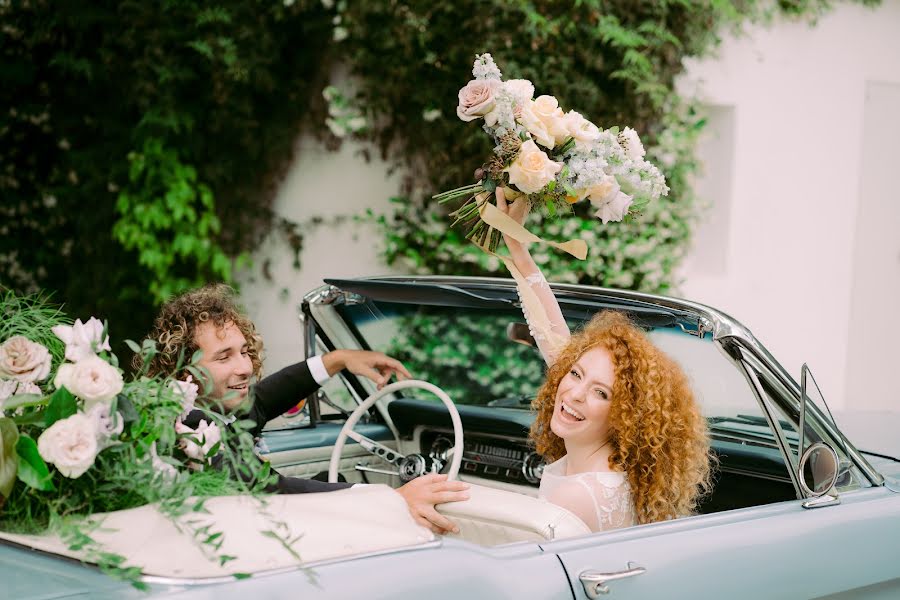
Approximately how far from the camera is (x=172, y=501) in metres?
1.74

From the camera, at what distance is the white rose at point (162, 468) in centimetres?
184

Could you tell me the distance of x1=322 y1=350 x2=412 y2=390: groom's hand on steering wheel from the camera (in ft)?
11.0

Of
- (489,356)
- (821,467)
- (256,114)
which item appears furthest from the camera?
(256,114)

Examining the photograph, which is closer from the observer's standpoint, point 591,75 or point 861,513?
point 861,513

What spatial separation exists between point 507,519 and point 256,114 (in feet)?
15.9

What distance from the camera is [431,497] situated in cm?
230

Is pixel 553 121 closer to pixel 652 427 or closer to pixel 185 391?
pixel 652 427

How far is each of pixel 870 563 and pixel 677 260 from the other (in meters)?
4.14

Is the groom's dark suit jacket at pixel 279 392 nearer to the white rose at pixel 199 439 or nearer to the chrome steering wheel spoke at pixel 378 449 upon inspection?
the chrome steering wheel spoke at pixel 378 449

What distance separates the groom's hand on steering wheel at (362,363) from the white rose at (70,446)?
161cm

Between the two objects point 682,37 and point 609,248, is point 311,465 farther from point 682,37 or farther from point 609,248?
point 682,37

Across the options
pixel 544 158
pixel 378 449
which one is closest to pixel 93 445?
pixel 544 158

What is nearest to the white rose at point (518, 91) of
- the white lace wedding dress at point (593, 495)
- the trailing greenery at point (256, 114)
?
the white lace wedding dress at point (593, 495)

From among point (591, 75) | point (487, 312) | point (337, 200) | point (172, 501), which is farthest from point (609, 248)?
point (172, 501)
